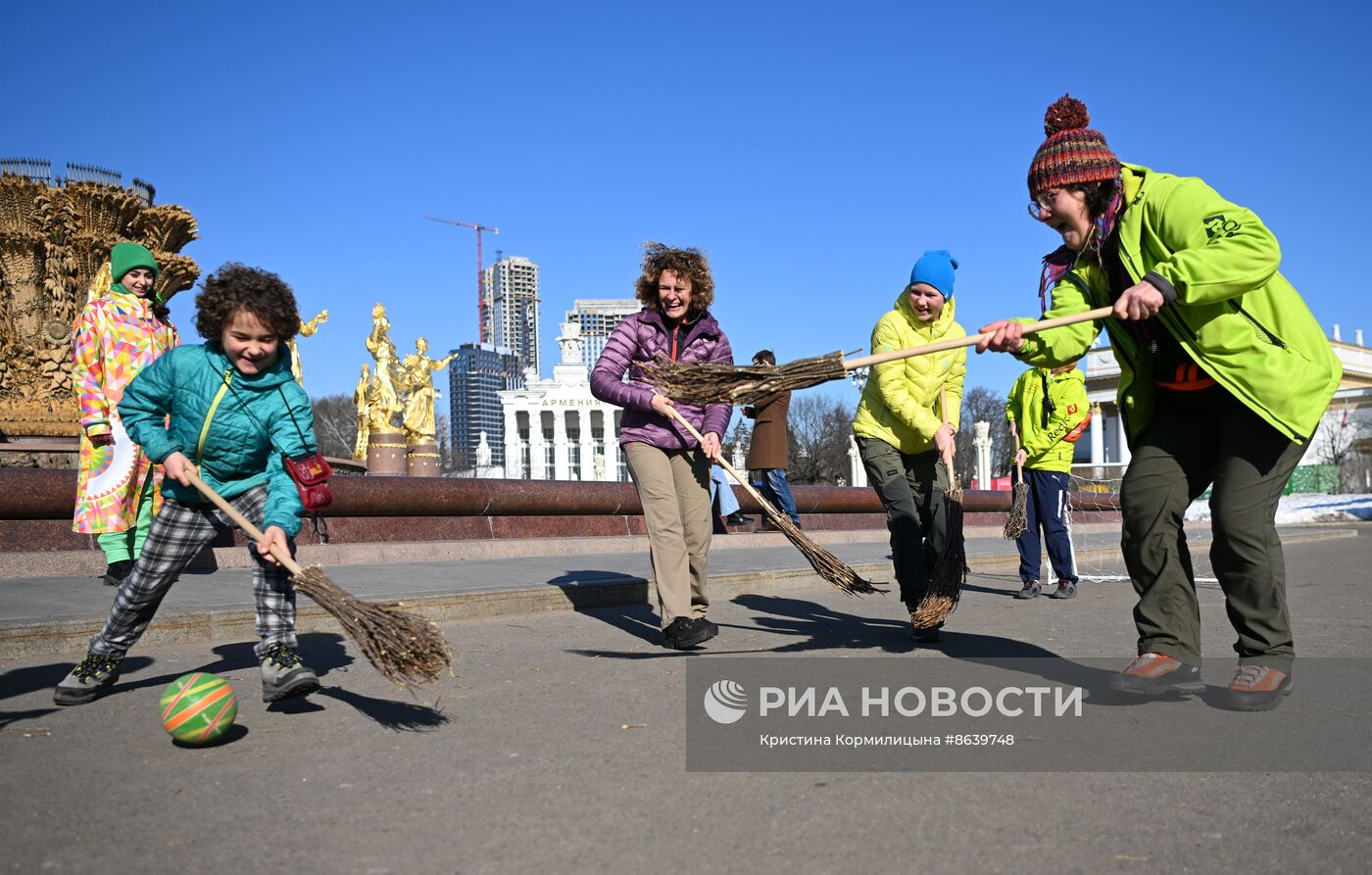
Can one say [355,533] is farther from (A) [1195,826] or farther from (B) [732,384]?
(A) [1195,826]

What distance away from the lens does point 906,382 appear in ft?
21.5

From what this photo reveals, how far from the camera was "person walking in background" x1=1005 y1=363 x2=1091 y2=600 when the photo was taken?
31.3 feet

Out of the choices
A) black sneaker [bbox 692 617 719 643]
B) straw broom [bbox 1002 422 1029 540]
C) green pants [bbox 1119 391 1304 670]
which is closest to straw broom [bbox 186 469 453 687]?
black sneaker [bbox 692 617 719 643]

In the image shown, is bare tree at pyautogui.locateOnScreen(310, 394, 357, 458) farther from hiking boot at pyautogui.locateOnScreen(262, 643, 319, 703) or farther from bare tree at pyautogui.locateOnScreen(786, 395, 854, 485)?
hiking boot at pyautogui.locateOnScreen(262, 643, 319, 703)

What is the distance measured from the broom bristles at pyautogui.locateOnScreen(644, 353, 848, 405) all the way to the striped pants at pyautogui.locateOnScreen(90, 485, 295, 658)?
2.03 meters

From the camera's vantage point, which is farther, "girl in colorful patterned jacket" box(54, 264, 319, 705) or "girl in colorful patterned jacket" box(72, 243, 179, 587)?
"girl in colorful patterned jacket" box(72, 243, 179, 587)

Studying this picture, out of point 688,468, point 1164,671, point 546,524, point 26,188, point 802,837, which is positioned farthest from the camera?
point 26,188

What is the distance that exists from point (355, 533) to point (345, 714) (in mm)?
7210

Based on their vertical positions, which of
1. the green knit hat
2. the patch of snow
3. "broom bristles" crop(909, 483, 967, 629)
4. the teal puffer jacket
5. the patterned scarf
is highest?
the green knit hat

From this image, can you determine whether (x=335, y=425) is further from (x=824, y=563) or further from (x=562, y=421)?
(x=824, y=563)

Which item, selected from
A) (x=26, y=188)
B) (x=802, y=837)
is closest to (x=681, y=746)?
(x=802, y=837)

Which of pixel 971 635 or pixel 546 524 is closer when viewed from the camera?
pixel 971 635

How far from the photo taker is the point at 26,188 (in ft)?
54.3

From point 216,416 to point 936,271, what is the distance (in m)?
3.82
